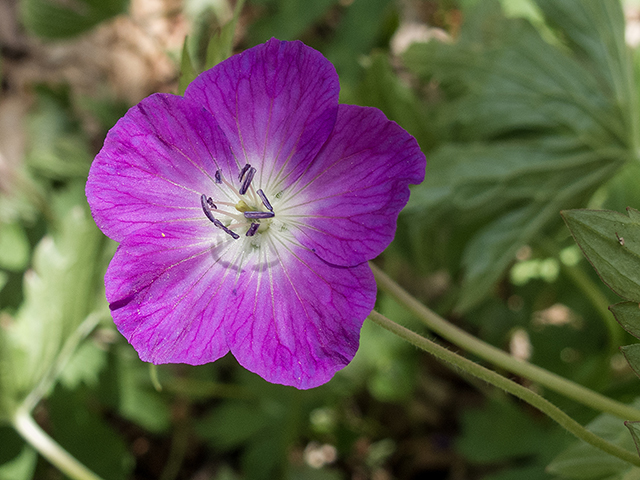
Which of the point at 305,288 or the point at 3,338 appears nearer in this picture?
the point at 305,288

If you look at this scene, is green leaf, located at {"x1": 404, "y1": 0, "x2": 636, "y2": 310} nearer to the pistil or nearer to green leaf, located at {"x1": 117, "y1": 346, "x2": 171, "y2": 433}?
the pistil

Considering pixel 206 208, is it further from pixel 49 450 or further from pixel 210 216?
pixel 49 450

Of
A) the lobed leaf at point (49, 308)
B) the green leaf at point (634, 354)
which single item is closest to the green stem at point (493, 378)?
the green leaf at point (634, 354)

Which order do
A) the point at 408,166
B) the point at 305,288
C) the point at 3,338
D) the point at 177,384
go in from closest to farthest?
the point at 408,166 → the point at 305,288 → the point at 3,338 → the point at 177,384

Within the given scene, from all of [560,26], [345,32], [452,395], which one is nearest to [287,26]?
[345,32]

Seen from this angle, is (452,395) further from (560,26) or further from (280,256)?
(280,256)

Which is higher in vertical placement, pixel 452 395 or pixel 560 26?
pixel 560 26

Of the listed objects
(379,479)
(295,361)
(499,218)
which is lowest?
(379,479)
